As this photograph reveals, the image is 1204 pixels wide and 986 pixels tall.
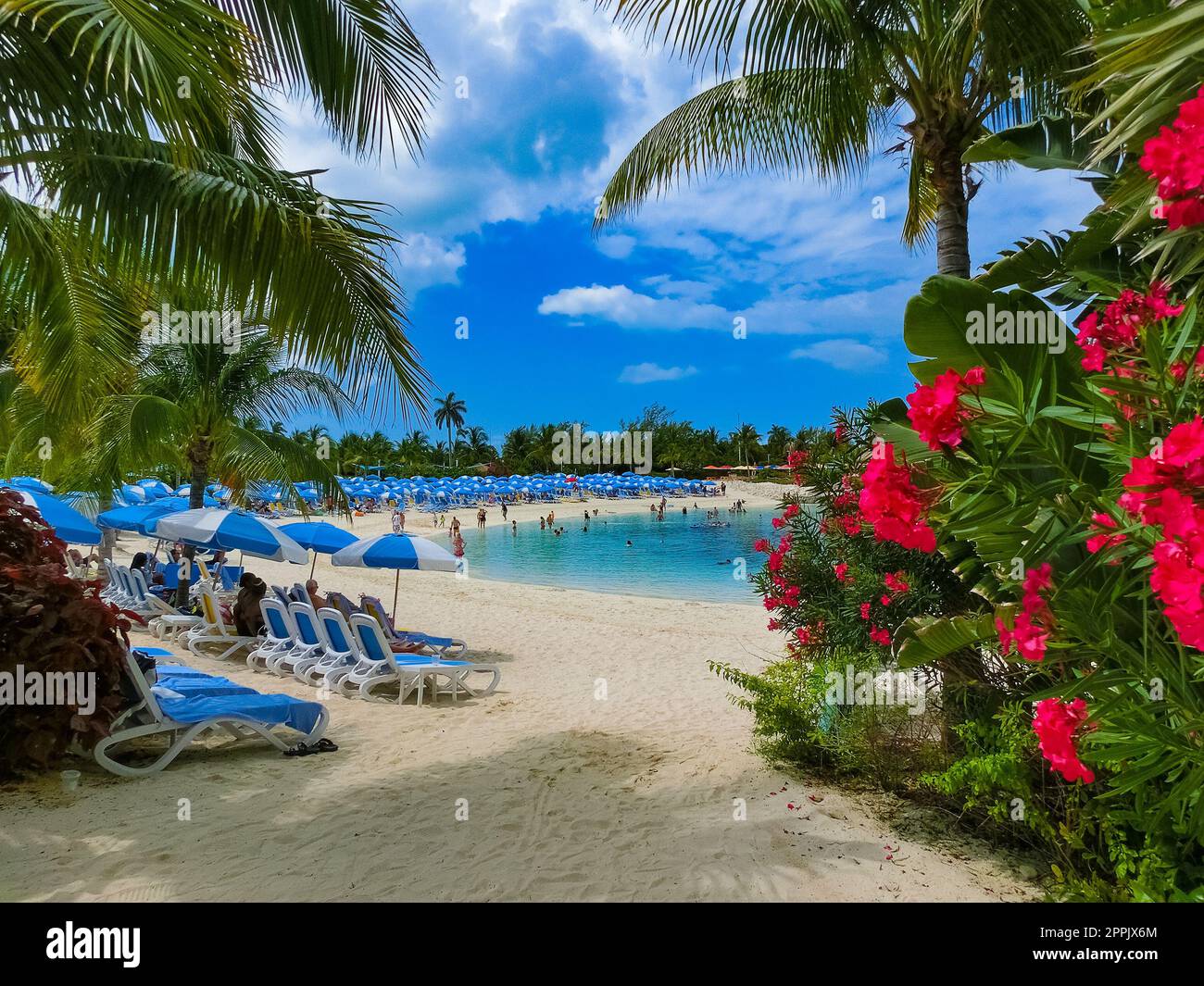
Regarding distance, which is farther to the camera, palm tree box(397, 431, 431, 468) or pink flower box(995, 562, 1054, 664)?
palm tree box(397, 431, 431, 468)

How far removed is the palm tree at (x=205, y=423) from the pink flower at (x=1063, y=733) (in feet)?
37.4

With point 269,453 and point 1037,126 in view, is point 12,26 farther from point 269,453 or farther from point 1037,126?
point 269,453

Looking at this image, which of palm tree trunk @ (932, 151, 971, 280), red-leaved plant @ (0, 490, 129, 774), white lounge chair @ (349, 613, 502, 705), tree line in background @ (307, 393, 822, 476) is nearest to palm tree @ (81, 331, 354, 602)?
white lounge chair @ (349, 613, 502, 705)

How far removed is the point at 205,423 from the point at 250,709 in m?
8.94

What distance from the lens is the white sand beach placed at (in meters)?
3.51

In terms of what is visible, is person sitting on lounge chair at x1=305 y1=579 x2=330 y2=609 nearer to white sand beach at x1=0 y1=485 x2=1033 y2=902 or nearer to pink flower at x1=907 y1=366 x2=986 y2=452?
white sand beach at x1=0 y1=485 x2=1033 y2=902

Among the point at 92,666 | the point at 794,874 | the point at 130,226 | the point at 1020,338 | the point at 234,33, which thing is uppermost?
the point at 234,33

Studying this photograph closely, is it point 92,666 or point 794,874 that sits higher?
point 92,666

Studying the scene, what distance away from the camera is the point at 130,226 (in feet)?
14.4

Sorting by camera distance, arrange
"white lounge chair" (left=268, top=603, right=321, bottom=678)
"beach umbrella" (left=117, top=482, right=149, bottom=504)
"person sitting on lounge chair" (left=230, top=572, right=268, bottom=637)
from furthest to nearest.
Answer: "beach umbrella" (left=117, top=482, right=149, bottom=504)
"person sitting on lounge chair" (left=230, top=572, right=268, bottom=637)
"white lounge chair" (left=268, top=603, right=321, bottom=678)

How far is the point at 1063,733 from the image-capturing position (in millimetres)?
2559

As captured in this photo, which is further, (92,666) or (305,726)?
(305,726)
